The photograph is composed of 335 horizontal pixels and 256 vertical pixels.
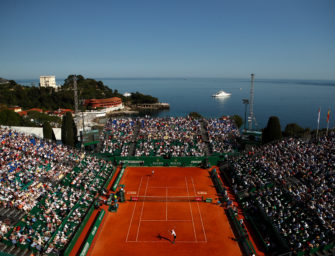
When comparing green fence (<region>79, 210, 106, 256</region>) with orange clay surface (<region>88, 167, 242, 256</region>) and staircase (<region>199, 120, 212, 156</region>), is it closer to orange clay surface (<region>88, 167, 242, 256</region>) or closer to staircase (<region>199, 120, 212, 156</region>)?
orange clay surface (<region>88, 167, 242, 256</region>)

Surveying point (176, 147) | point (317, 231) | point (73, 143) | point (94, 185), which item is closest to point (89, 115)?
point (73, 143)

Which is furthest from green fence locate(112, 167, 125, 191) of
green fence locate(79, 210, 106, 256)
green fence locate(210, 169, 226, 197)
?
green fence locate(210, 169, 226, 197)

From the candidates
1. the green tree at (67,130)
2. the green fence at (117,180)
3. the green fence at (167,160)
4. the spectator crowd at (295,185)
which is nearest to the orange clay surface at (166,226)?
the green fence at (117,180)

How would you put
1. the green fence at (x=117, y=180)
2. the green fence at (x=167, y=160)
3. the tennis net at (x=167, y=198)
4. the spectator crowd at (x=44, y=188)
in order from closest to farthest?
1. the spectator crowd at (x=44, y=188)
2. the tennis net at (x=167, y=198)
3. the green fence at (x=117, y=180)
4. the green fence at (x=167, y=160)

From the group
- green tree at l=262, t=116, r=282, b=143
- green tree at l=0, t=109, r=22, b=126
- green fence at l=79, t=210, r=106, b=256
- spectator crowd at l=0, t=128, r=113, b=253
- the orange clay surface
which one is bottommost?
the orange clay surface

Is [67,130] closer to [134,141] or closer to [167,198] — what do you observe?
[134,141]

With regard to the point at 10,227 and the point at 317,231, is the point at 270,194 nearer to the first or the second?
the point at 317,231

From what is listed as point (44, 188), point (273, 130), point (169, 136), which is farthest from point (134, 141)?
point (273, 130)

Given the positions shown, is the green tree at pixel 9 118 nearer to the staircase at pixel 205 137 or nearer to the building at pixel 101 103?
the staircase at pixel 205 137

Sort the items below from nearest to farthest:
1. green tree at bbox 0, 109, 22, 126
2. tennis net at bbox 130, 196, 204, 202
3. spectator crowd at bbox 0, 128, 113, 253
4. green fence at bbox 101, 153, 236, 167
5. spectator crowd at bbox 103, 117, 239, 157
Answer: spectator crowd at bbox 0, 128, 113, 253 → tennis net at bbox 130, 196, 204, 202 → green fence at bbox 101, 153, 236, 167 → spectator crowd at bbox 103, 117, 239, 157 → green tree at bbox 0, 109, 22, 126
